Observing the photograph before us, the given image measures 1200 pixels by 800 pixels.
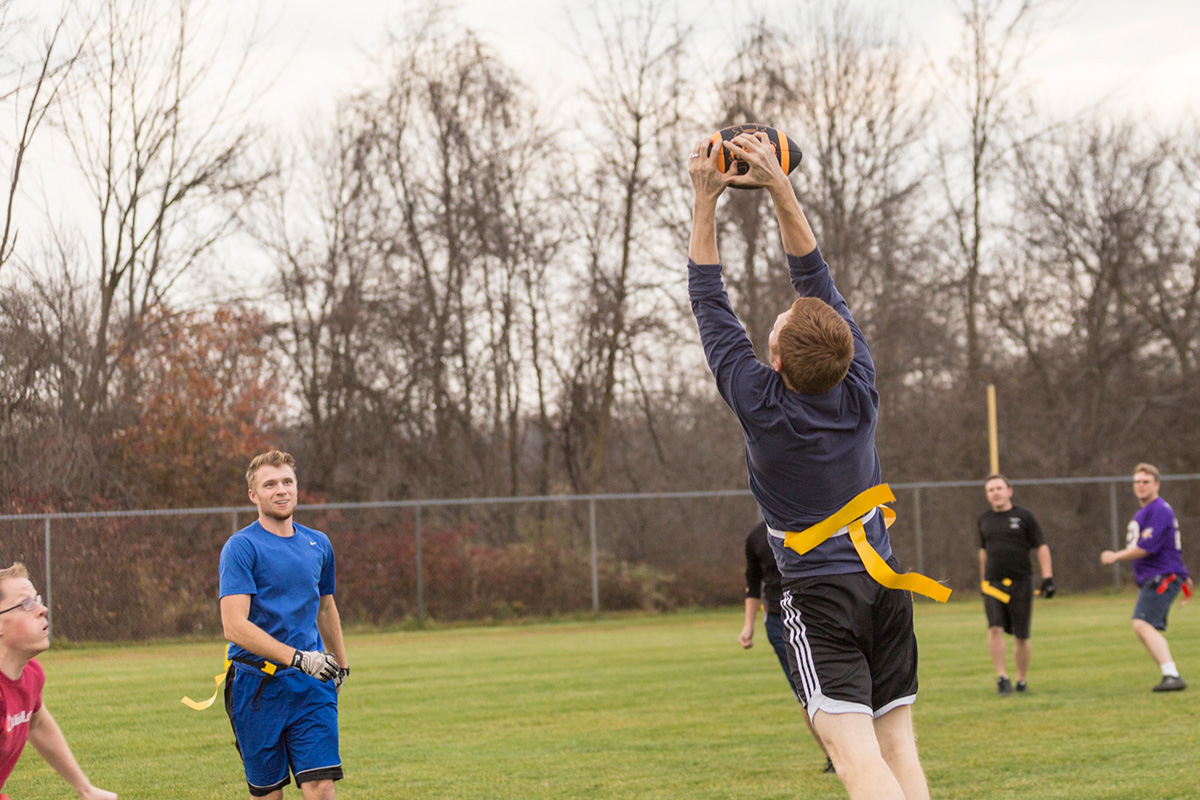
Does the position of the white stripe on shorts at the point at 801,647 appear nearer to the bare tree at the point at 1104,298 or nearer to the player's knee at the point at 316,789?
the player's knee at the point at 316,789

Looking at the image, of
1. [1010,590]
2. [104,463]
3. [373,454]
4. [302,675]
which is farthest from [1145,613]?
[373,454]

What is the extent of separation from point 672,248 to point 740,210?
2.09 meters

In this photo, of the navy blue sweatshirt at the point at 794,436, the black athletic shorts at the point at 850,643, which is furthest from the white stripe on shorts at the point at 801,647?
the navy blue sweatshirt at the point at 794,436

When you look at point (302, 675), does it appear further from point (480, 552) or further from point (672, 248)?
point (672, 248)

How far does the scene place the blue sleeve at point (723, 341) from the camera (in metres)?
4.04

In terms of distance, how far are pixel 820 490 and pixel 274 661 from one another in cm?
258

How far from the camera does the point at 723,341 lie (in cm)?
409

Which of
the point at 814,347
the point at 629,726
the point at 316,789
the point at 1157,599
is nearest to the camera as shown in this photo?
the point at 814,347

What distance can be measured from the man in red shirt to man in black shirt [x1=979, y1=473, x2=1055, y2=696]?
9.45 meters

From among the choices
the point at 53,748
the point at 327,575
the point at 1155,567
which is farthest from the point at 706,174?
the point at 1155,567

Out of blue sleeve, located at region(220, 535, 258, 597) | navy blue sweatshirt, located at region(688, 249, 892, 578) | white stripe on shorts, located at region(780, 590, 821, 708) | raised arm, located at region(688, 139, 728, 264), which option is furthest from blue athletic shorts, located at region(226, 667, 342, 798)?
raised arm, located at region(688, 139, 728, 264)

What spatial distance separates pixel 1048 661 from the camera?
1484 cm

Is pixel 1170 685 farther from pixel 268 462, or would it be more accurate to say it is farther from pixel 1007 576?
pixel 268 462

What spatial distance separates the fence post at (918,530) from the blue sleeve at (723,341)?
22814 mm
